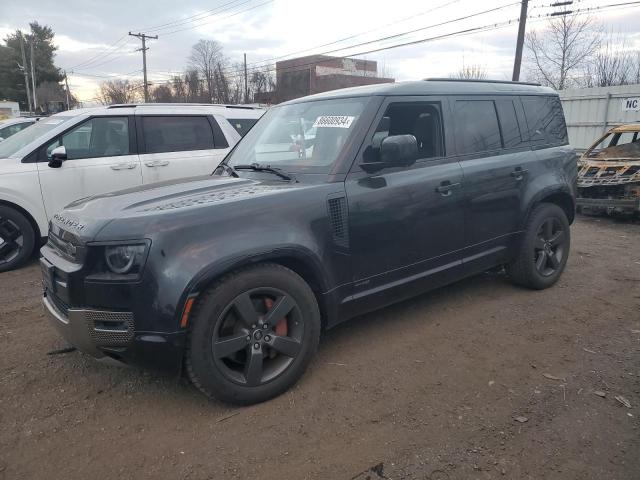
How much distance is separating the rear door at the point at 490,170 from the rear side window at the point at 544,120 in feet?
0.56

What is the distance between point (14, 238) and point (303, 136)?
4.22 meters

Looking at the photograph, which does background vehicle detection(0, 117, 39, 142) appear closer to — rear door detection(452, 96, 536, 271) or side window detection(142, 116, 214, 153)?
side window detection(142, 116, 214, 153)

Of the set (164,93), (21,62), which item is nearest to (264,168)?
(164,93)

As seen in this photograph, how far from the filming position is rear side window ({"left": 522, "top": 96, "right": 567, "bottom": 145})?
4.74 meters

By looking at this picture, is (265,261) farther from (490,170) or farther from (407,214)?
(490,170)

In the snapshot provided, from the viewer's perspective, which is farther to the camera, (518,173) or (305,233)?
(518,173)

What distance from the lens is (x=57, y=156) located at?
226 inches

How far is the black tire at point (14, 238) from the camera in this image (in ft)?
18.9

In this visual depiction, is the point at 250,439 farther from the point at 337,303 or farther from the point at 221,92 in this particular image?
the point at 221,92

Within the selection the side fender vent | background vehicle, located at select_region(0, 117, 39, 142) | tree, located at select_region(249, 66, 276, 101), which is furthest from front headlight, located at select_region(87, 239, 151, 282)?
tree, located at select_region(249, 66, 276, 101)

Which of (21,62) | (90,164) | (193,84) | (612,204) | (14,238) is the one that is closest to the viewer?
(14,238)

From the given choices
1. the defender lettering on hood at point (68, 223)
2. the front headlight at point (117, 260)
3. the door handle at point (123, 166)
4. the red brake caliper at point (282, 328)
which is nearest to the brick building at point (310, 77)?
the door handle at point (123, 166)

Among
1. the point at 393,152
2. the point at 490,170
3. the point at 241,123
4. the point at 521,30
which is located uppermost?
the point at 521,30

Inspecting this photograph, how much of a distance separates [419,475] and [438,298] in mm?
2505
